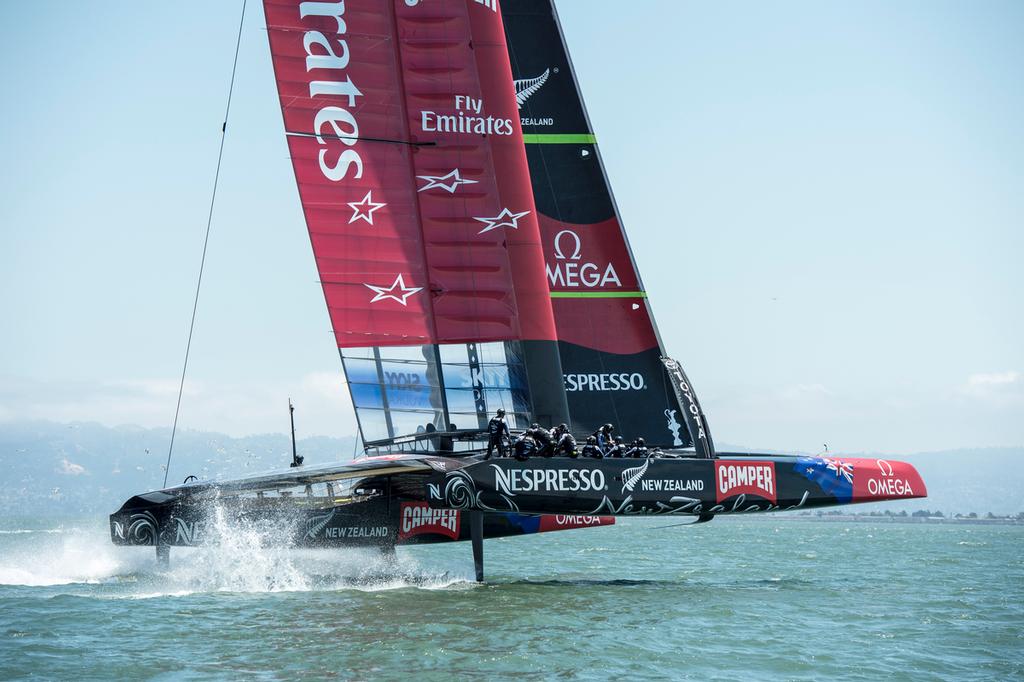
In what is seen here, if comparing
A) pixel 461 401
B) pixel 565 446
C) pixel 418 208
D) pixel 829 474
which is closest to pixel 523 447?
pixel 565 446

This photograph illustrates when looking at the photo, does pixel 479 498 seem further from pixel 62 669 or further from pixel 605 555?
pixel 605 555

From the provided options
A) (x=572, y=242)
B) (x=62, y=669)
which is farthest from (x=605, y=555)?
(x=62, y=669)

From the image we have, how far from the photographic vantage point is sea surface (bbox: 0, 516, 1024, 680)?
30.5 ft

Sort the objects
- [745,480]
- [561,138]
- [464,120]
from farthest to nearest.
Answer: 1. [561,138]
2. [464,120]
3. [745,480]

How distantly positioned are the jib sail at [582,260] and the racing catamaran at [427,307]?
113 centimetres

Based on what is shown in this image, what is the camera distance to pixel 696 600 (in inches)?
548

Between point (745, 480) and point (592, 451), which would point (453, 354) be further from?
point (745, 480)

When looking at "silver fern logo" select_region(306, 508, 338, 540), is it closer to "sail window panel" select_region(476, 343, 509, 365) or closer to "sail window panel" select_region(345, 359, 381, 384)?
"sail window panel" select_region(345, 359, 381, 384)

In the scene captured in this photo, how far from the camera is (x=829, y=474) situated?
1462cm

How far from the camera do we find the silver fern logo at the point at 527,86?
17719 mm

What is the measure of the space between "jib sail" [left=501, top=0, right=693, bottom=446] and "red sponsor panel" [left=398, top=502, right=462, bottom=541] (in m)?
2.74

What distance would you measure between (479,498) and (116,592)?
455 centimetres

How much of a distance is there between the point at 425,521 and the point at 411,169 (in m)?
4.69

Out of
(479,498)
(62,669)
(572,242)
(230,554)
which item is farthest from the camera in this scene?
(572,242)
